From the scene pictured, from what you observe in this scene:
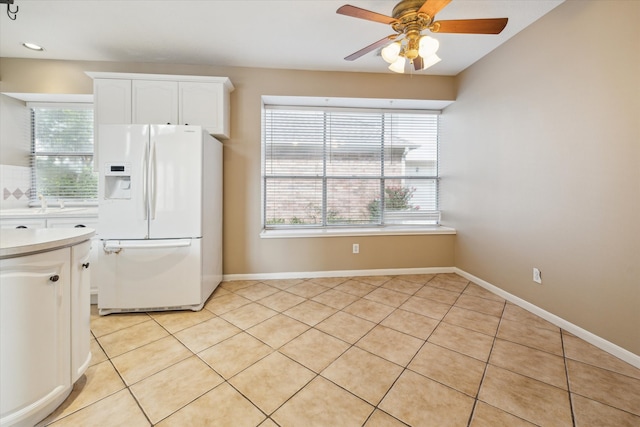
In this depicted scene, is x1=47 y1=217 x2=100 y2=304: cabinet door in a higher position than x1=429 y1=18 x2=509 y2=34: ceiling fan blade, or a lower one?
lower

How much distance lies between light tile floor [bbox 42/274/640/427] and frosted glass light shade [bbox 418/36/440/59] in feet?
6.90

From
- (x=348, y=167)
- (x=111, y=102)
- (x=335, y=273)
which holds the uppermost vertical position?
(x=111, y=102)

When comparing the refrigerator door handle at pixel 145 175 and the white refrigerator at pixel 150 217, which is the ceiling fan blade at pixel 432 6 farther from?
the refrigerator door handle at pixel 145 175

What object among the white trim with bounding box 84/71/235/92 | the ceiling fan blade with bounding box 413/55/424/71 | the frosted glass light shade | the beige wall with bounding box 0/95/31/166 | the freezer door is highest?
the white trim with bounding box 84/71/235/92

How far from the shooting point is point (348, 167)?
3.52 meters

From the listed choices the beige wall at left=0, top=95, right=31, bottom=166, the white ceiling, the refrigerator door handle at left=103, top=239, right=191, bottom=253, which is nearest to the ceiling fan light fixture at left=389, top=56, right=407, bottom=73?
the white ceiling

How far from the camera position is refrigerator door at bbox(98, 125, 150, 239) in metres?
2.19

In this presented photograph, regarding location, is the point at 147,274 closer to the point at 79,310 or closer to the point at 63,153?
the point at 79,310

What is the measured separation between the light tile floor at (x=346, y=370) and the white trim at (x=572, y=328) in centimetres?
5

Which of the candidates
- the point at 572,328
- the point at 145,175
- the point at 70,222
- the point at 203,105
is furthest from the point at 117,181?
the point at 572,328

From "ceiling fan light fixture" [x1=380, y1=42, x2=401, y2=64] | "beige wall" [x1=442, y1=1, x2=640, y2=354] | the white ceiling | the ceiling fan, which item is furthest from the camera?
the white ceiling

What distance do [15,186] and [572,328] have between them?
571 centimetres

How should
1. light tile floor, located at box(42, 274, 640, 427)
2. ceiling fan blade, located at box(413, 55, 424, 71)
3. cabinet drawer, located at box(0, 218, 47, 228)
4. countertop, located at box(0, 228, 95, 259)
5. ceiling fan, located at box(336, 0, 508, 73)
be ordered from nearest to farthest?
countertop, located at box(0, 228, 95, 259) → light tile floor, located at box(42, 274, 640, 427) → ceiling fan, located at box(336, 0, 508, 73) → ceiling fan blade, located at box(413, 55, 424, 71) → cabinet drawer, located at box(0, 218, 47, 228)

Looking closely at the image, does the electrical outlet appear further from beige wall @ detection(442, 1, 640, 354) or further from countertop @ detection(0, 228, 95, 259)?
countertop @ detection(0, 228, 95, 259)
